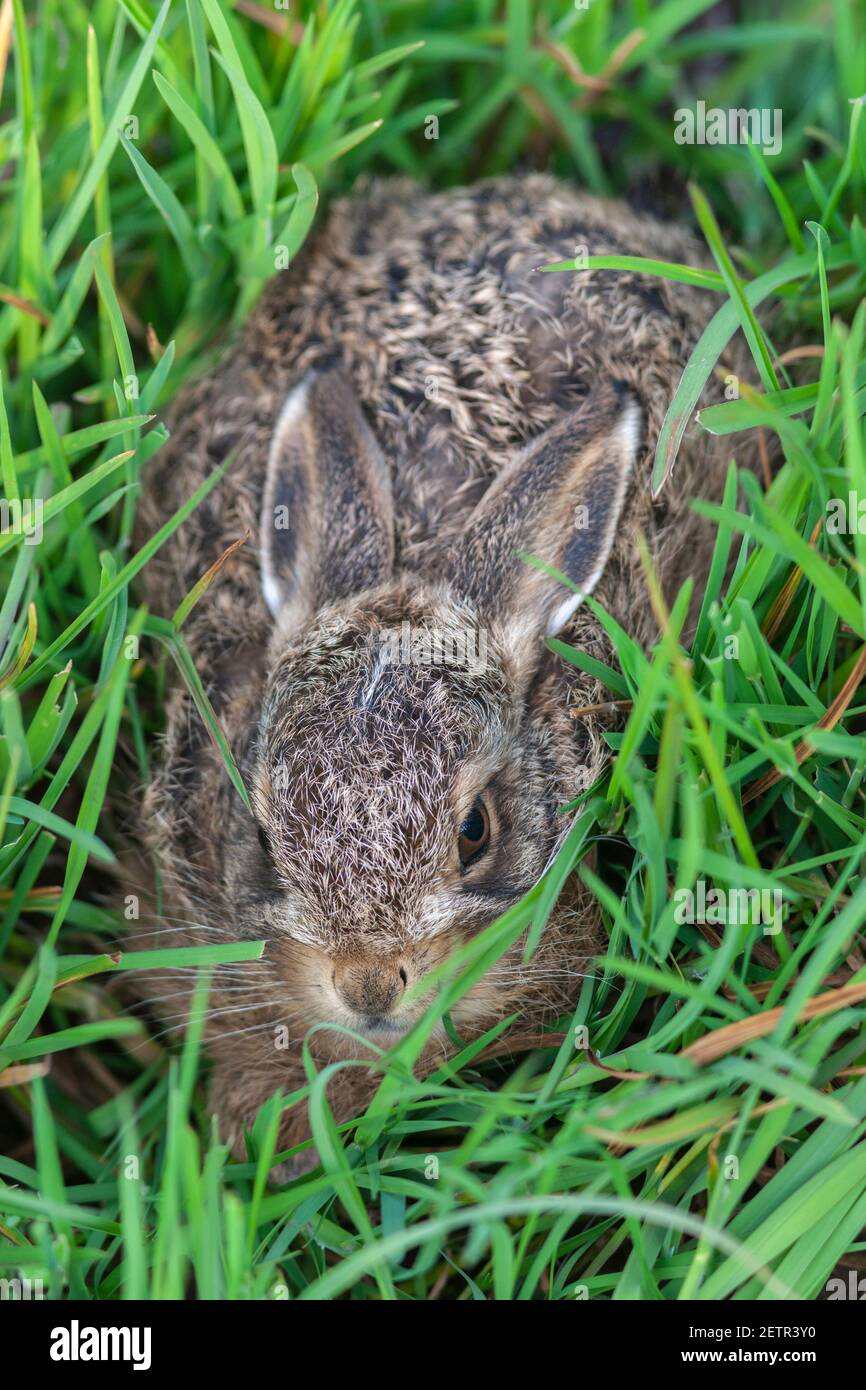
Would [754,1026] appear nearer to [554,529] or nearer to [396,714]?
[396,714]

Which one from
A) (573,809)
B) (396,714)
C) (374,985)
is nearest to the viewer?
(374,985)

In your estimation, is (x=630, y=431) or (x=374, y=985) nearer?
(x=374, y=985)

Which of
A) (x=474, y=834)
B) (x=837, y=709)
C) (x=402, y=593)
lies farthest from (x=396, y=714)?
(x=837, y=709)

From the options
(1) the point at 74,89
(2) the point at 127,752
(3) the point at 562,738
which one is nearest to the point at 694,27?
(1) the point at 74,89

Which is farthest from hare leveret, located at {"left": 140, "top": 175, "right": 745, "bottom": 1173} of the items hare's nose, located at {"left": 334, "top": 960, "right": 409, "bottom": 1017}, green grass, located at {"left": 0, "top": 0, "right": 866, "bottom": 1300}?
green grass, located at {"left": 0, "top": 0, "right": 866, "bottom": 1300}

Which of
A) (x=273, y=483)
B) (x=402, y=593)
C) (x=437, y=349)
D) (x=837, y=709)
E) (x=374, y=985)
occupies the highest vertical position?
(x=437, y=349)

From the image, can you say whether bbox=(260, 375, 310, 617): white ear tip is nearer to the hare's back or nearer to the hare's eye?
the hare's back

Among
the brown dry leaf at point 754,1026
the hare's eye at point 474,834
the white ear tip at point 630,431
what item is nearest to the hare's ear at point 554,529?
the white ear tip at point 630,431
